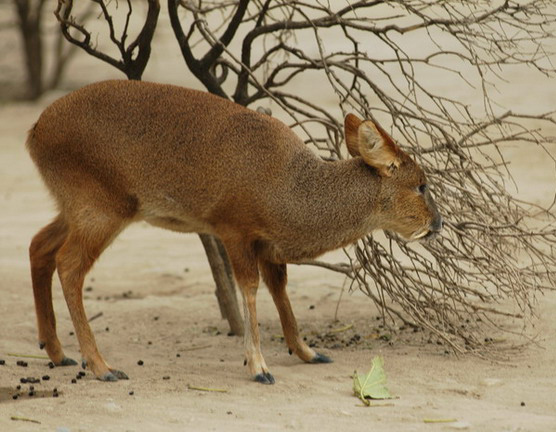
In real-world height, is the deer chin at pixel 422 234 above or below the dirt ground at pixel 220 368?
above

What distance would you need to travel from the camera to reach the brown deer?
6.14m

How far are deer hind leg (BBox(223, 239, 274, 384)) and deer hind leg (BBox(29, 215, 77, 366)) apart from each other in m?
1.17

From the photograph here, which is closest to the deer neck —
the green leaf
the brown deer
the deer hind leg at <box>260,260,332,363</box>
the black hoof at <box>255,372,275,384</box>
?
the brown deer

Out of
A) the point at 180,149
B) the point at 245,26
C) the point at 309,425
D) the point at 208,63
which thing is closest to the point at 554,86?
the point at 245,26

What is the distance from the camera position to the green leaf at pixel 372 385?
5.69 meters

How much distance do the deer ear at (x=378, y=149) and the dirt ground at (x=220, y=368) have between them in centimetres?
120

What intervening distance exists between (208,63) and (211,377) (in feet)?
7.62

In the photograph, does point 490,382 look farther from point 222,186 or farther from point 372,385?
point 222,186

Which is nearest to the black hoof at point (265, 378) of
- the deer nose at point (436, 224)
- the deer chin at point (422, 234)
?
the deer chin at point (422, 234)

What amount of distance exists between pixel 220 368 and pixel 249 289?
22.7 inches

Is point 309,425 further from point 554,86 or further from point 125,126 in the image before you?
point 554,86

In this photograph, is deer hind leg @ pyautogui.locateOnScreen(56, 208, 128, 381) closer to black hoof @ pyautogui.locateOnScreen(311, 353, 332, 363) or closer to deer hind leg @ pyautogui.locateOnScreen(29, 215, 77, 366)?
deer hind leg @ pyautogui.locateOnScreen(29, 215, 77, 366)

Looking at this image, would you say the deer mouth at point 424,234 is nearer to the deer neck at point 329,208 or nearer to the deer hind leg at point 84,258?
the deer neck at point 329,208

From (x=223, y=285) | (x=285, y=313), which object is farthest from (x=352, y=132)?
(x=223, y=285)
